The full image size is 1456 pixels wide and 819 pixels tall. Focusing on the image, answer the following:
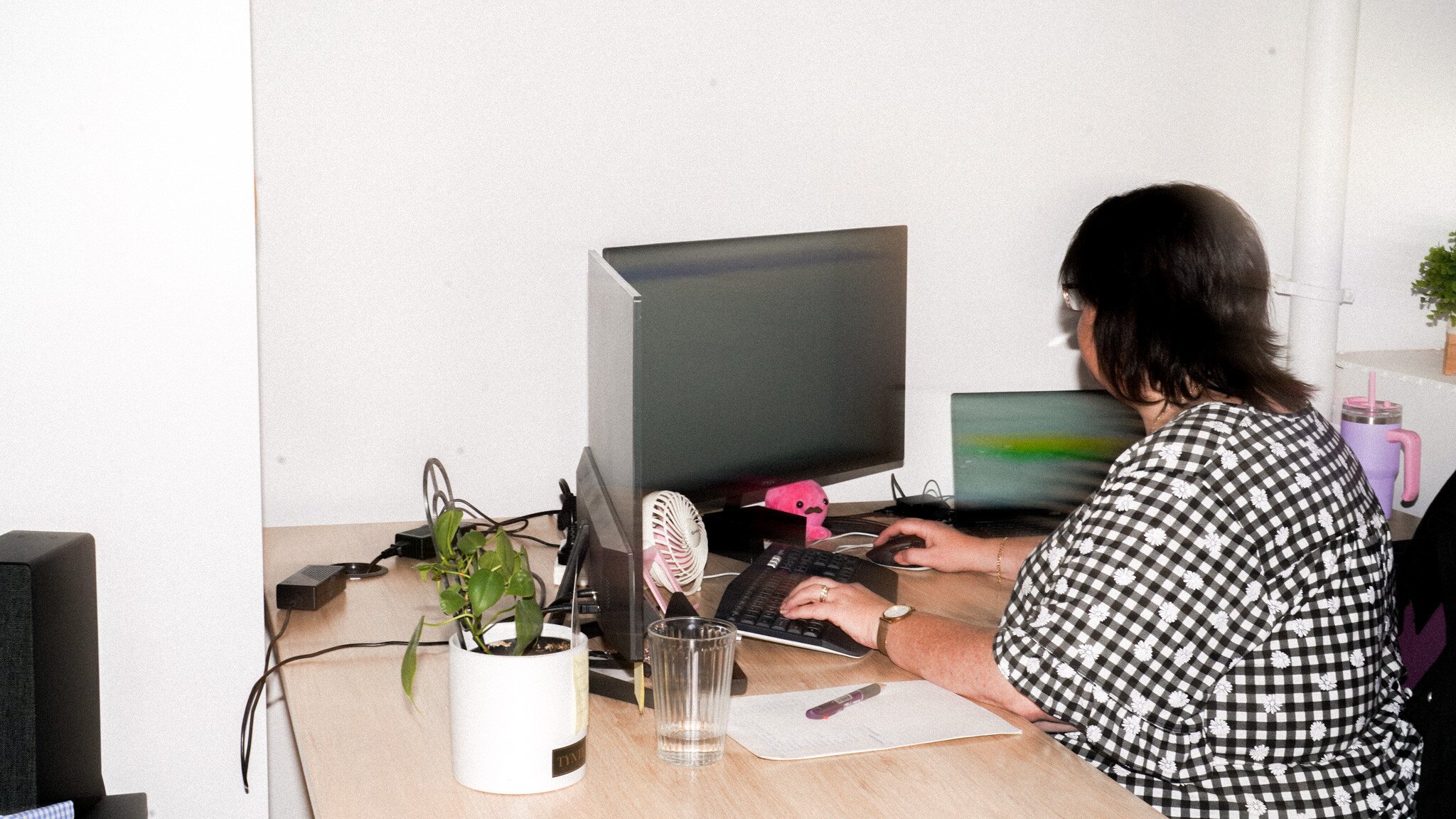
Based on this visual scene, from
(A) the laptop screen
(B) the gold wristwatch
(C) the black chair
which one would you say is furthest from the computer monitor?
(C) the black chair

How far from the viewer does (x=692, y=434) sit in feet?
6.01

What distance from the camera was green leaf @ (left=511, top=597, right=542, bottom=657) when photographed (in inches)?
42.3

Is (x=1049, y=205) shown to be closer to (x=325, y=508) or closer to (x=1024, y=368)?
(x=1024, y=368)

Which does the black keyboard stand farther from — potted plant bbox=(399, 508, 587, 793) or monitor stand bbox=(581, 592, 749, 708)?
potted plant bbox=(399, 508, 587, 793)

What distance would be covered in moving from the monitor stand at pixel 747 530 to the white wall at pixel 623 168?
1.12 feet

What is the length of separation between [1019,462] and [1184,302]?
2.24ft

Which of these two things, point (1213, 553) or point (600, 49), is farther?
point (600, 49)

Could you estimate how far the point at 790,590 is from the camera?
164 centimetres

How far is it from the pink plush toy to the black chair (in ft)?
2.70

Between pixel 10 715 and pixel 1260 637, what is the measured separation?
1.22 m

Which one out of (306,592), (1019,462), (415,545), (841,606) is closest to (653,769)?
(841,606)

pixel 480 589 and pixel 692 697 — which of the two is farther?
pixel 692 697

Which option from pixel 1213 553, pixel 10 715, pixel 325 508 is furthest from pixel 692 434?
pixel 10 715

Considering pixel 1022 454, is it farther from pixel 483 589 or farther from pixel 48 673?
pixel 48 673
